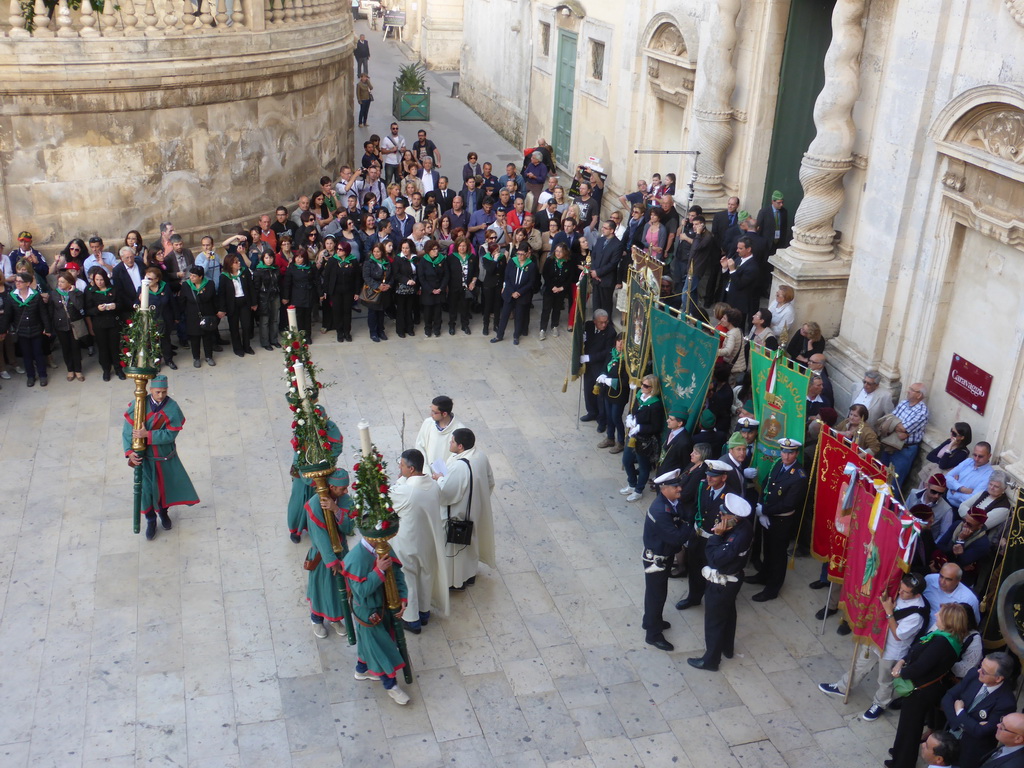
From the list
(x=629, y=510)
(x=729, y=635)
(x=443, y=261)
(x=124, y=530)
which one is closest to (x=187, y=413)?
(x=124, y=530)

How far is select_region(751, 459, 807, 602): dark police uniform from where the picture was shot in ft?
30.1

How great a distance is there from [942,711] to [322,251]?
9.55 meters

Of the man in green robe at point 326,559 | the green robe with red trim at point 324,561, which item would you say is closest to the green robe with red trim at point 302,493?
the man in green robe at point 326,559

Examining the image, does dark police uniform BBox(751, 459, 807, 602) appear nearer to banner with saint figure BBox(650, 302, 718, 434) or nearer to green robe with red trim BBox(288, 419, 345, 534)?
banner with saint figure BBox(650, 302, 718, 434)

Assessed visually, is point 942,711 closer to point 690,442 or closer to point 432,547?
point 690,442

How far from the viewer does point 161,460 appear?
984 centimetres

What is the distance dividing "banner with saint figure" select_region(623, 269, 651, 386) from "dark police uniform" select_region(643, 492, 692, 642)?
8.72 ft

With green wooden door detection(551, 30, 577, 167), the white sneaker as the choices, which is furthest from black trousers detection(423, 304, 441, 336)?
green wooden door detection(551, 30, 577, 167)

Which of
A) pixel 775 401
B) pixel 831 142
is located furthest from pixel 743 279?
pixel 775 401

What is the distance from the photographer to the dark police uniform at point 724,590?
26.7 ft

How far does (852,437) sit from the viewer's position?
977 cm

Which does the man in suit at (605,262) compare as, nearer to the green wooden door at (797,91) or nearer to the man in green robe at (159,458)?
the green wooden door at (797,91)

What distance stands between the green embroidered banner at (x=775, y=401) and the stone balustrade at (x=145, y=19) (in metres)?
8.83

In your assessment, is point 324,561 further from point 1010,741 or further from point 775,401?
point 1010,741
